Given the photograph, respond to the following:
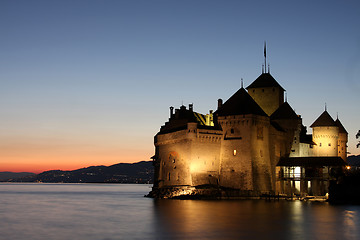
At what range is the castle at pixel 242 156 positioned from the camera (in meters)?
61.2

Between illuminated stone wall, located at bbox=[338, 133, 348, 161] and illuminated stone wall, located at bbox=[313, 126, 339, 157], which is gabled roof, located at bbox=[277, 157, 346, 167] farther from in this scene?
illuminated stone wall, located at bbox=[338, 133, 348, 161]

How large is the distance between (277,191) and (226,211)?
19774 millimetres

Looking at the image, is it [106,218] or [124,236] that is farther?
[106,218]

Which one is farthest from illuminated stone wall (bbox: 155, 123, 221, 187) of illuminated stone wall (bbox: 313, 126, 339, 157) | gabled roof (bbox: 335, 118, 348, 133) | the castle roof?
Answer: gabled roof (bbox: 335, 118, 348, 133)

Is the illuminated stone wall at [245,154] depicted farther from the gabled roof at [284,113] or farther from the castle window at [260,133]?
the gabled roof at [284,113]

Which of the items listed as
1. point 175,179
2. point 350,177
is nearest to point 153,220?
point 175,179

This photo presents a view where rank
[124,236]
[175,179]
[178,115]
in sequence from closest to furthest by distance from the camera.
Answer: [124,236]
[175,179]
[178,115]

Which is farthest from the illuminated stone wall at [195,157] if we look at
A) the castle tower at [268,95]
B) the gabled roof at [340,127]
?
the gabled roof at [340,127]

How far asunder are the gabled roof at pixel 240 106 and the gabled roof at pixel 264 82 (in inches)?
338

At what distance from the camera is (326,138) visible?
73000 millimetres

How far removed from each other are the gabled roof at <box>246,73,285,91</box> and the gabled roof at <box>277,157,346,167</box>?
12.7 meters

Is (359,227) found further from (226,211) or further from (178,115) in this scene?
(178,115)

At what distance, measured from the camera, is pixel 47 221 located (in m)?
44.0

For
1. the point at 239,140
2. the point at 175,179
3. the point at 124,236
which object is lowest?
the point at 124,236
